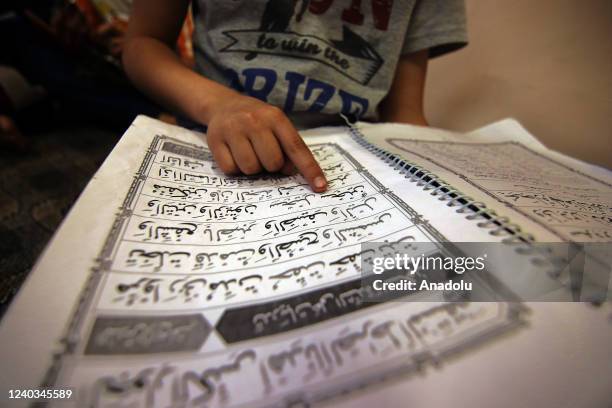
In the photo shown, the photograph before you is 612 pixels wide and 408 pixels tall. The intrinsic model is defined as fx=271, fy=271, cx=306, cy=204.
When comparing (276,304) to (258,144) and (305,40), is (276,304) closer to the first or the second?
(258,144)

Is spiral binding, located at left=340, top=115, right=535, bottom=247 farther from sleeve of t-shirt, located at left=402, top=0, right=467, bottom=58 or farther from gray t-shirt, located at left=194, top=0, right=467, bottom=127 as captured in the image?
sleeve of t-shirt, located at left=402, top=0, right=467, bottom=58

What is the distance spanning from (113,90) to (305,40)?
2.67ft

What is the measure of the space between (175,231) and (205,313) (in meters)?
0.07

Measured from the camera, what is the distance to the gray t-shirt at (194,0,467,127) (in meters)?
0.36

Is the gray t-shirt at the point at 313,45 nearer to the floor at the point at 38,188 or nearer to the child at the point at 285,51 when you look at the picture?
the child at the point at 285,51

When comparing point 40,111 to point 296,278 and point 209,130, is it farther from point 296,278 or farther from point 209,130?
point 296,278

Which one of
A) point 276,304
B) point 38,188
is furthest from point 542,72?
point 38,188

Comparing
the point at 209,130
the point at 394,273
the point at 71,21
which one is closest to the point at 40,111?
the point at 71,21

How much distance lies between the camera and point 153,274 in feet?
0.53

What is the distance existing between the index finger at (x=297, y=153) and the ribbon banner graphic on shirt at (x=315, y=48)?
0.55ft

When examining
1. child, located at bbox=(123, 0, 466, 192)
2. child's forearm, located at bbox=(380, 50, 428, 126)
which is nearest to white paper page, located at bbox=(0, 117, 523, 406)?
child, located at bbox=(123, 0, 466, 192)

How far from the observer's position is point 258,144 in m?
0.26

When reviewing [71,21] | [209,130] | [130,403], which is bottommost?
[130,403]

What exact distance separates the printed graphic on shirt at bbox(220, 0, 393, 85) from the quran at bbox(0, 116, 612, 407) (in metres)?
0.22
